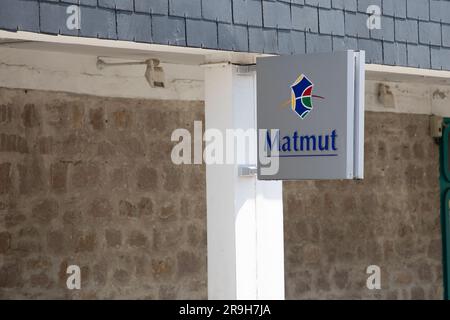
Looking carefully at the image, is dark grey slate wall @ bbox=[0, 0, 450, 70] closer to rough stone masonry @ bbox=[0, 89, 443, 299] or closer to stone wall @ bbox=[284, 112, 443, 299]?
rough stone masonry @ bbox=[0, 89, 443, 299]

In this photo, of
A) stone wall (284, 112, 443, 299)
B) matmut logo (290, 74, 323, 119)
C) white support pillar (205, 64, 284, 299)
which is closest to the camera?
matmut logo (290, 74, 323, 119)

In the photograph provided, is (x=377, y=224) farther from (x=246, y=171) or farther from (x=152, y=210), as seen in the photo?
(x=246, y=171)

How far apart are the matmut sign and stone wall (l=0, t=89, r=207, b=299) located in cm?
199

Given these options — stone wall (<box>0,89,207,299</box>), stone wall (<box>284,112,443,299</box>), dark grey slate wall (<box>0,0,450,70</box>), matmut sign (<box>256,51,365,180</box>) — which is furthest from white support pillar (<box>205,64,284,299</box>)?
stone wall (<box>284,112,443,299</box>)

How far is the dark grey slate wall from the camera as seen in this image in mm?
6512

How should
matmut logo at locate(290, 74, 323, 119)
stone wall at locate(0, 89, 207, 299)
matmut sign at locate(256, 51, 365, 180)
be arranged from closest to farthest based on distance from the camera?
matmut sign at locate(256, 51, 365, 180), matmut logo at locate(290, 74, 323, 119), stone wall at locate(0, 89, 207, 299)

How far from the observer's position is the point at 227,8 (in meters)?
7.34

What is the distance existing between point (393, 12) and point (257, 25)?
140 centimetres

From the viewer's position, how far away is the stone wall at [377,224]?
35.0 feet

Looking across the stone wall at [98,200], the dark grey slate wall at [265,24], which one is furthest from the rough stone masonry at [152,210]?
the dark grey slate wall at [265,24]

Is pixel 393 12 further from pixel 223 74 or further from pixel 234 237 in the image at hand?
pixel 234 237

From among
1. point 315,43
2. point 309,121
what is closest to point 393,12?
point 315,43

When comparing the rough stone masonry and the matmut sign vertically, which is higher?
the matmut sign

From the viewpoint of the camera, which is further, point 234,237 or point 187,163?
point 187,163
